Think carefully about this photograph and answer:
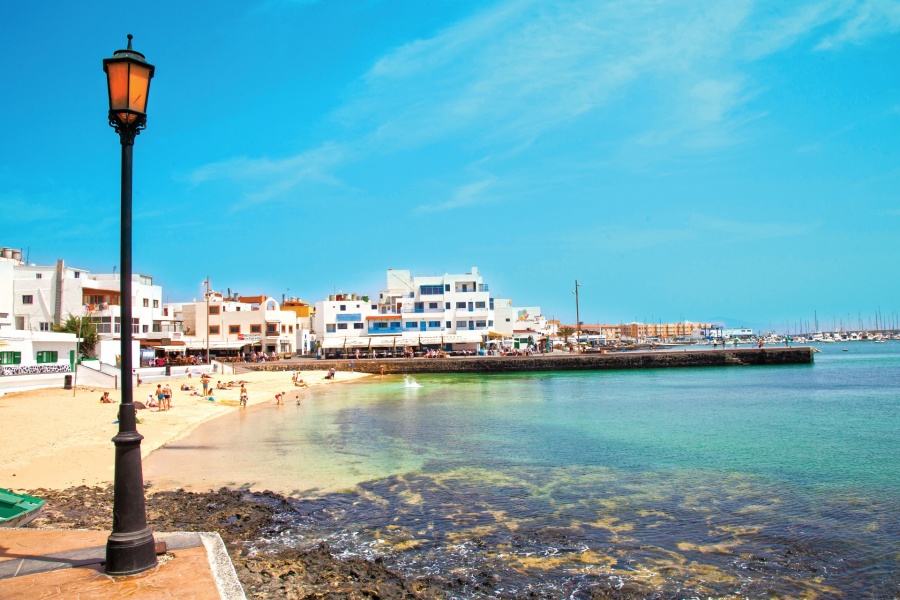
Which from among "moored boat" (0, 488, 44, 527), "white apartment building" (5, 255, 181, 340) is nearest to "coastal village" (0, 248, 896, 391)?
"white apartment building" (5, 255, 181, 340)

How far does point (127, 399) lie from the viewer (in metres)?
6.99

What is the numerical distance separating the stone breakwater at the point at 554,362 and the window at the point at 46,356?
26.0 m

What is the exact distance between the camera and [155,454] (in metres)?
20.6

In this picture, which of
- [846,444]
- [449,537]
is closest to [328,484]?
[449,537]

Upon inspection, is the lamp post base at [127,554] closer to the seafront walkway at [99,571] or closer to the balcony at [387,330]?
the seafront walkway at [99,571]

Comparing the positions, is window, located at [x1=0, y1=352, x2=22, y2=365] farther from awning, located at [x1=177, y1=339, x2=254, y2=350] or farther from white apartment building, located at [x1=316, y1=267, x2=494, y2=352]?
white apartment building, located at [x1=316, y1=267, x2=494, y2=352]

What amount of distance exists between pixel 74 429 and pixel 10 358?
56.0ft

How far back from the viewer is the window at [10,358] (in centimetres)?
3469

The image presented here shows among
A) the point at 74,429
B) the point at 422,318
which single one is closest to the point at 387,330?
the point at 422,318

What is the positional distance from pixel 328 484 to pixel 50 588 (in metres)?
10.3

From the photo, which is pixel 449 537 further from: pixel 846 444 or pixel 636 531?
pixel 846 444

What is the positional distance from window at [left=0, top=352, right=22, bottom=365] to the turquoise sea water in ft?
46.4

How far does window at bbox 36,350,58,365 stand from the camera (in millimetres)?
37525

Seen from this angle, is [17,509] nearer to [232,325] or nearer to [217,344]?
[217,344]
